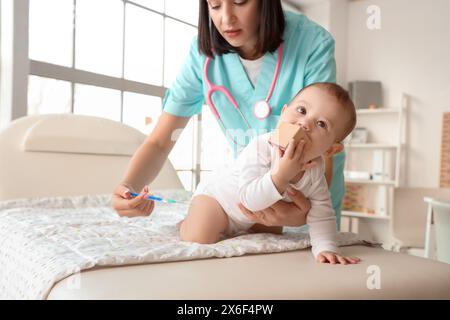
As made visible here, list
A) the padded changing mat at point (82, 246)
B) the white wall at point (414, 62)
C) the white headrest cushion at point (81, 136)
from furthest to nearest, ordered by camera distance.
Result: the white wall at point (414, 62)
the white headrest cushion at point (81, 136)
the padded changing mat at point (82, 246)

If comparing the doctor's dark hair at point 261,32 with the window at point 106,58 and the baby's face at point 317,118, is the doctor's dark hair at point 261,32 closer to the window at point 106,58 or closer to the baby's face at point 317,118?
the baby's face at point 317,118

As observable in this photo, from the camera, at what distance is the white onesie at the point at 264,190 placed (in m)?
0.72

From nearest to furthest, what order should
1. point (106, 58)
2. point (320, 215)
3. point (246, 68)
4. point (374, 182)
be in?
1. point (320, 215)
2. point (246, 68)
3. point (106, 58)
4. point (374, 182)

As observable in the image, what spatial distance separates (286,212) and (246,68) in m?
0.46

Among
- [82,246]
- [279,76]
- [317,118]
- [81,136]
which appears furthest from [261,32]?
[81,136]

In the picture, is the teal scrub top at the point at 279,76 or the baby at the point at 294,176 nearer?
the baby at the point at 294,176

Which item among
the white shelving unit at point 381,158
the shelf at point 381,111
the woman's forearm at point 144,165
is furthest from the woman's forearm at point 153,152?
the shelf at point 381,111

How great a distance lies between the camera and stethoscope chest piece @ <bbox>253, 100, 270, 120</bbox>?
3.16 feet

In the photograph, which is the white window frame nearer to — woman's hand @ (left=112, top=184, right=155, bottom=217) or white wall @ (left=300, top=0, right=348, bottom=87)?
woman's hand @ (left=112, top=184, right=155, bottom=217)

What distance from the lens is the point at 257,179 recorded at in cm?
75

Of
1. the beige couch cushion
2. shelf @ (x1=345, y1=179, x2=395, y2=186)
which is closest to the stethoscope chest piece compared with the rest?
the beige couch cushion

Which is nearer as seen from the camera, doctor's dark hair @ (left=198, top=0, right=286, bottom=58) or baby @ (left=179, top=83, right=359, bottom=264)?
baby @ (left=179, top=83, right=359, bottom=264)

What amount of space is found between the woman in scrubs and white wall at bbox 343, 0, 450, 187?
273 centimetres

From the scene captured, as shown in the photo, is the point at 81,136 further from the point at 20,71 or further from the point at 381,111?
the point at 381,111
